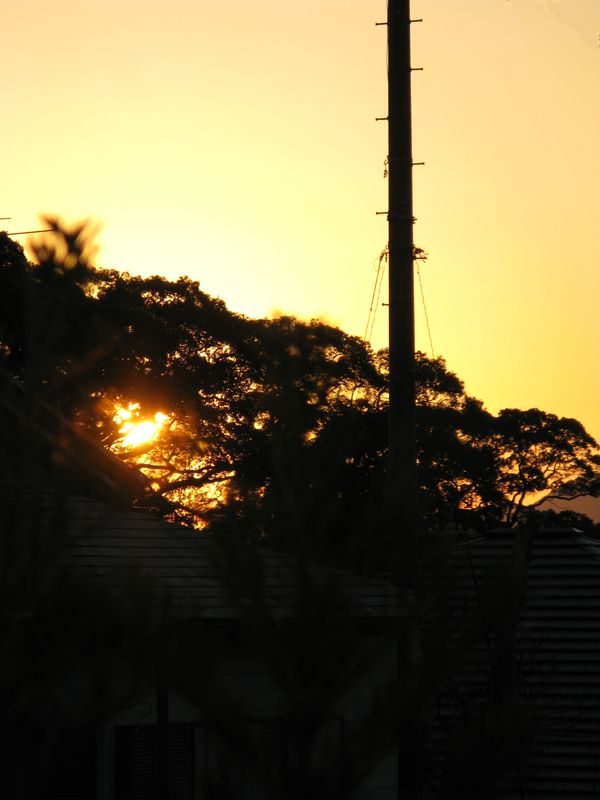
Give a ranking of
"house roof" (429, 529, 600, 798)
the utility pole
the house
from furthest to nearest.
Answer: "house roof" (429, 529, 600, 798) < the utility pole < the house

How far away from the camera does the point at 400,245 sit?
11.8 m

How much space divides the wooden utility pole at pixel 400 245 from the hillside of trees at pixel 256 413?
632mm

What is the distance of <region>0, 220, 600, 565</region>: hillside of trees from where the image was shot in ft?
16.6

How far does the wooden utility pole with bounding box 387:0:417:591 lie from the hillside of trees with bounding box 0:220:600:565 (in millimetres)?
632

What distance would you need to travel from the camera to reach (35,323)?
18.0 feet

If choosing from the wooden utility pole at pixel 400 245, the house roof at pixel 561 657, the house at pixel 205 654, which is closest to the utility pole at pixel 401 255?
the wooden utility pole at pixel 400 245

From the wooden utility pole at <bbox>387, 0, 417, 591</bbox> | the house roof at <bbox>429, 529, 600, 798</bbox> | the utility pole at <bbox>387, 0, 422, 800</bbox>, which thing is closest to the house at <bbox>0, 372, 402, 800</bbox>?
the utility pole at <bbox>387, 0, 422, 800</bbox>

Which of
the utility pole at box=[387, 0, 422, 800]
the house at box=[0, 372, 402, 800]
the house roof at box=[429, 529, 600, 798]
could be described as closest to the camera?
the house at box=[0, 372, 402, 800]

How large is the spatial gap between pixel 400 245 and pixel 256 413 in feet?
→ 16.8

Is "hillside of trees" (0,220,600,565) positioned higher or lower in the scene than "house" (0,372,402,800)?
higher

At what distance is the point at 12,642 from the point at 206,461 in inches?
1318

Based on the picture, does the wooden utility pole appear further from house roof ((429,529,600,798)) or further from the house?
the house

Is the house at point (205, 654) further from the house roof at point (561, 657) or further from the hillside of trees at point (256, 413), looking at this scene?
the house roof at point (561, 657)

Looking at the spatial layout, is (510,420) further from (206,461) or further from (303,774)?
(303,774)
